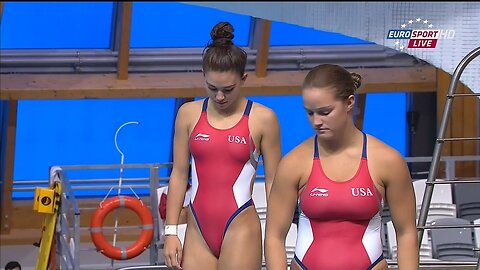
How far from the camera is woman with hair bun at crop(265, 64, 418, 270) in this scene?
4.15m

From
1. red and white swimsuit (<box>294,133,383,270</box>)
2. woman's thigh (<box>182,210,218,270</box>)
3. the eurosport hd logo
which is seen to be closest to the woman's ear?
red and white swimsuit (<box>294,133,383,270</box>)

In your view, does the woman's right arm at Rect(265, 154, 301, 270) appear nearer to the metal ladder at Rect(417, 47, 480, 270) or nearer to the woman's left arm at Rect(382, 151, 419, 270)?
the woman's left arm at Rect(382, 151, 419, 270)

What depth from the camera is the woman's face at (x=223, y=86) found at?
16.7 feet

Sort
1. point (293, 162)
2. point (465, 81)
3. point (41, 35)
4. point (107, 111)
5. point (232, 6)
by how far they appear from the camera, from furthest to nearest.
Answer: point (107, 111) → point (41, 35) → point (465, 81) → point (293, 162) → point (232, 6)

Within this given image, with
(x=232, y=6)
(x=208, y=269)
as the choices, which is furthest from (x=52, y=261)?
(x=232, y=6)

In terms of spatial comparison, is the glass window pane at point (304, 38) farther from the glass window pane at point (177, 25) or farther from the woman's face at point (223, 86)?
the woman's face at point (223, 86)

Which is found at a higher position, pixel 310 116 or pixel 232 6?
pixel 232 6

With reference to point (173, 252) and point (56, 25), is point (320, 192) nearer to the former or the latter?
point (173, 252)

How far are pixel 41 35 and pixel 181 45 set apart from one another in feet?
4.79

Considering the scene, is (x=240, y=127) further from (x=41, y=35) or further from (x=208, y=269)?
Answer: (x=41, y=35)

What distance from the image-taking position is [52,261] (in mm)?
8141

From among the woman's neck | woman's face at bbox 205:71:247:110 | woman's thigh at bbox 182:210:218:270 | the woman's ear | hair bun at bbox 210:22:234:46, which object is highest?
hair bun at bbox 210:22:234:46

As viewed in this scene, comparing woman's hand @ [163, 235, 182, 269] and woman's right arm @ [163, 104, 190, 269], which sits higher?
woman's right arm @ [163, 104, 190, 269]

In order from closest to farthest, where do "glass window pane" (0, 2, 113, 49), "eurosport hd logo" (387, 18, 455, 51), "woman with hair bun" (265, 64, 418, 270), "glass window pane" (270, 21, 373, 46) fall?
"woman with hair bun" (265, 64, 418, 270)
"eurosport hd logo" (387, 18, 455, 51)
"glass window pane" (0, 2, 113, 49)
"glass window pane" (270, 21, 373, 46)
